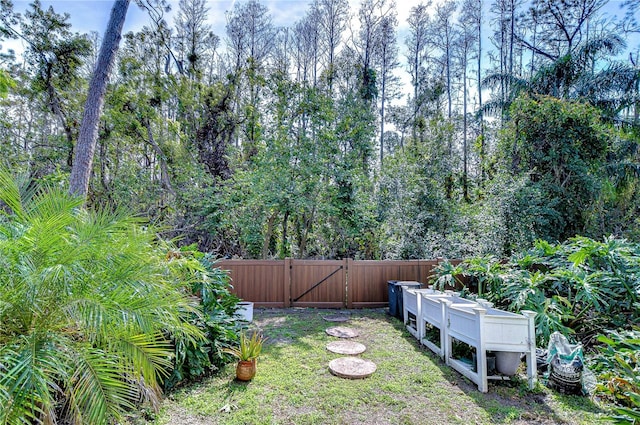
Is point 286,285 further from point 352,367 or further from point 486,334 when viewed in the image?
point 486,334

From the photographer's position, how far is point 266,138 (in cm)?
831

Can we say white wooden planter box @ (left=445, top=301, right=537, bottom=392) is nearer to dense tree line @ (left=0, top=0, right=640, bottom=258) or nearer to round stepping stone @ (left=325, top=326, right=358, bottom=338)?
round stepping stone @ (left=325, top=326, right=358, bottom=338)

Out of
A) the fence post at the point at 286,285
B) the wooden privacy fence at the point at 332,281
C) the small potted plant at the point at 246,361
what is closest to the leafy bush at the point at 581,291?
the wooden privacy fence at the point at 332,281

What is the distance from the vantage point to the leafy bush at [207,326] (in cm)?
338

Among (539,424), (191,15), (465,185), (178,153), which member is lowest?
(539,424)

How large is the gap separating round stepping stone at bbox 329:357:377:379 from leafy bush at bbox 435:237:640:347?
6.98 feet

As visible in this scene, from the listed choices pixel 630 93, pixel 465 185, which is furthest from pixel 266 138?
pixel 630 93

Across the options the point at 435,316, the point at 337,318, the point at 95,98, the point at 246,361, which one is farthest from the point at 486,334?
the point at 95,98

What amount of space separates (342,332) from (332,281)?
2.00 meters

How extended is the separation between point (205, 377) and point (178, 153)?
9.15 meters

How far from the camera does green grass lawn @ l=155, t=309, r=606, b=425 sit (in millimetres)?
2797

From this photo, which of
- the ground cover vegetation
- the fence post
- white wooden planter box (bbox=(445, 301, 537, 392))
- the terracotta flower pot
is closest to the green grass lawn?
the terracotta flower pot

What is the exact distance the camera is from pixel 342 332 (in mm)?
5371

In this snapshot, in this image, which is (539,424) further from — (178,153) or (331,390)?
(178,153)
